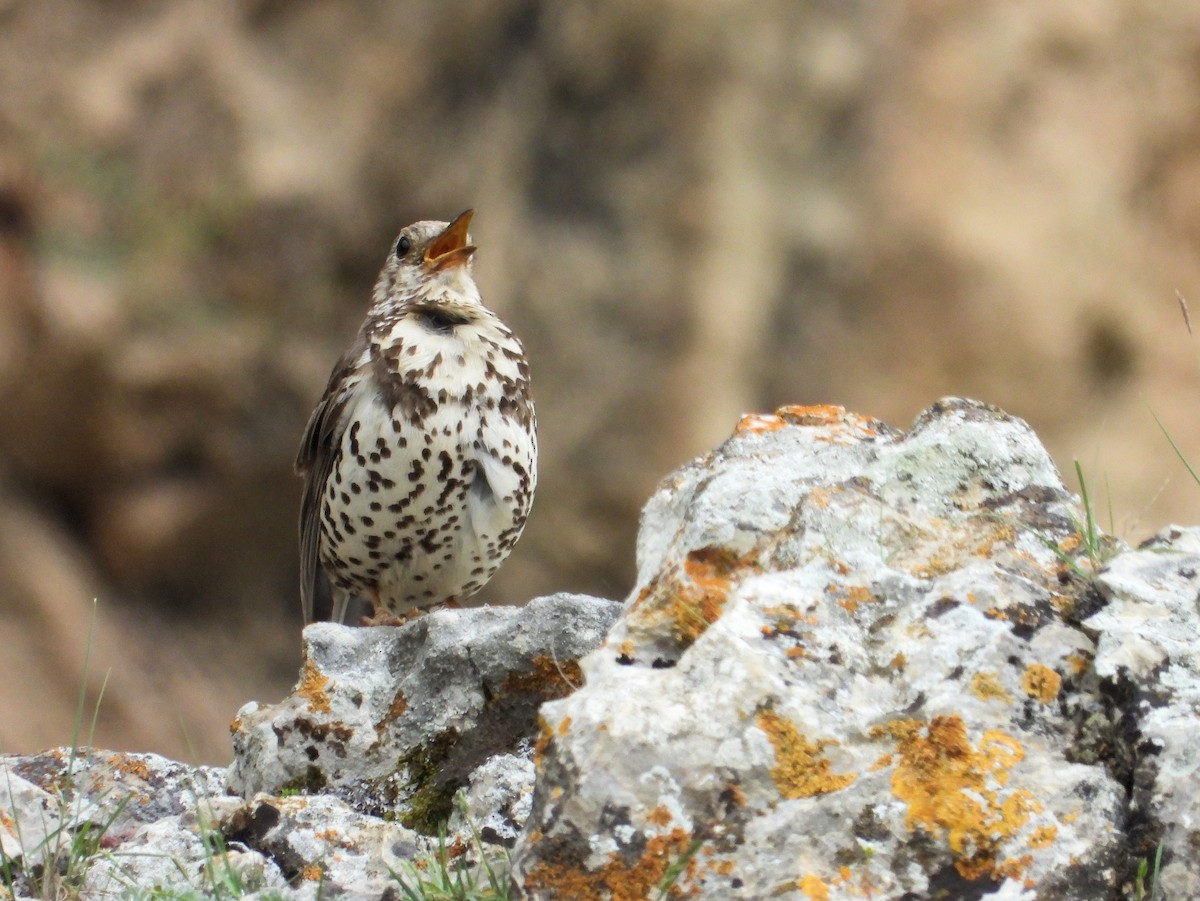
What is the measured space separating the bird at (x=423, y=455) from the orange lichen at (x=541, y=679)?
49.0 inches

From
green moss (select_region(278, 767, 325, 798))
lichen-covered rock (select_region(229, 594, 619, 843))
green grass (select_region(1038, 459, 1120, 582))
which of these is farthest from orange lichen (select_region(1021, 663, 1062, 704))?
green moss (select_region(278, 767, 325, 798))

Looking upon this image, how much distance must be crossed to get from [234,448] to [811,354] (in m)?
4.34

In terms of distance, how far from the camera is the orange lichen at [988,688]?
2.74m

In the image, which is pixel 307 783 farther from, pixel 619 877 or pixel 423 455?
pixel 423 455

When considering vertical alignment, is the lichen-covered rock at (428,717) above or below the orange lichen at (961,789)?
above

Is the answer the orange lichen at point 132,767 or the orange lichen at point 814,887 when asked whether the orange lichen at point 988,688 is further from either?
the orange lichen at point 132,767

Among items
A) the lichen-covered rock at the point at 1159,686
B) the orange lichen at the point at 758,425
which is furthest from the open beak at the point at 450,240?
the lichen-covered rock at the point at 1159,686

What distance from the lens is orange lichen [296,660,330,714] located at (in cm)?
397

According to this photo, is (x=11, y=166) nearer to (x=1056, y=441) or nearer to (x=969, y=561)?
(x=1056, y=441)

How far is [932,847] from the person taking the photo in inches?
101

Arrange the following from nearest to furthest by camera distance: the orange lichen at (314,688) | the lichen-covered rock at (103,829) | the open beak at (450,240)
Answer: the lichen-covered rock at (103,829) → the orange lichen at (314,688) → the open beak at (450,240)

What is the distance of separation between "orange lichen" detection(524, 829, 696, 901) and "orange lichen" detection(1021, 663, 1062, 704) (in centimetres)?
66

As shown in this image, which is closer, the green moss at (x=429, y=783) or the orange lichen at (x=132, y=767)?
Answer: the green moss at (x=429, y=783)

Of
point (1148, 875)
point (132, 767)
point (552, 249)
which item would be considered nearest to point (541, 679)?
point (132, 767)
